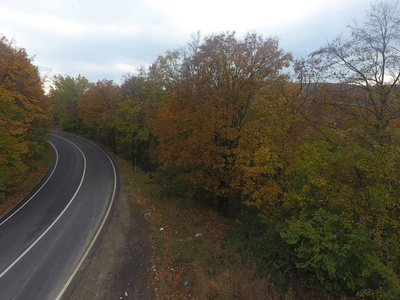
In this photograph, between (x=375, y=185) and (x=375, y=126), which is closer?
(x=375, y=185)

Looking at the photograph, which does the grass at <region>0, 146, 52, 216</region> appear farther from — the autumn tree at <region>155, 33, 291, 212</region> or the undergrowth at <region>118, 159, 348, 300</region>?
the autumn tree at <region>155, 33, 291, 212</region>

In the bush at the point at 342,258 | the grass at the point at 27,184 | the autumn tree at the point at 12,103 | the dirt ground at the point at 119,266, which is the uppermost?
the autumn tree at the point at 12,103

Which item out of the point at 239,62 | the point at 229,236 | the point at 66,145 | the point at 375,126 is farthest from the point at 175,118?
the point at 66,145

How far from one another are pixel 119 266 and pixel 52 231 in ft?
17.6

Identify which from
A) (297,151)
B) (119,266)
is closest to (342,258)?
(297,151)

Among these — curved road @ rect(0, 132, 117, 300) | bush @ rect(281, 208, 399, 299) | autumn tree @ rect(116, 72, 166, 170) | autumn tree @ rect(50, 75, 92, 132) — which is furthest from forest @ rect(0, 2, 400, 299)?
autumn tree @ rect(50, 75, 92, 132)

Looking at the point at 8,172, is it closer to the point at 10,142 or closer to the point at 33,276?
the point at 10,142

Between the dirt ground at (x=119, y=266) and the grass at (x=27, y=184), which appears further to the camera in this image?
the grass at (x=27, y=184)

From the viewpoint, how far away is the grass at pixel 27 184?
14.6m

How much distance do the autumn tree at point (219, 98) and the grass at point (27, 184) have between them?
1214 cm

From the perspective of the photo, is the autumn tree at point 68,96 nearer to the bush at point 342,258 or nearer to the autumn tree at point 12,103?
the autumn tree at point 12,103

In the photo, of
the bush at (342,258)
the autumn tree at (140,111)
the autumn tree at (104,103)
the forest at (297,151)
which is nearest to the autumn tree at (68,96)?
the autumn tree at (104,103)

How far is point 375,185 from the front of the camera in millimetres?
6934

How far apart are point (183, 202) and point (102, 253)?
651 centimetres
